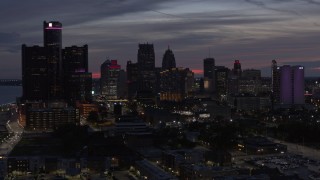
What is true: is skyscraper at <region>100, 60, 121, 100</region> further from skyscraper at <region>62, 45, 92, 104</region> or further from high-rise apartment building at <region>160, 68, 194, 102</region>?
skyscraper at <region>62, 45, 92, 104</region>

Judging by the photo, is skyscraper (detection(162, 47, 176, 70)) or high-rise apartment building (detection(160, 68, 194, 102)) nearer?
high-rise apartment building (detection(160, 68, 194, 102))

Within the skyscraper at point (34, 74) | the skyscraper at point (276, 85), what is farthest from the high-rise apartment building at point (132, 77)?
the skyscraper at point (276, 85)

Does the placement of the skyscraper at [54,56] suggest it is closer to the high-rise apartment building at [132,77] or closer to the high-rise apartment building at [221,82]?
the high-rise apartment building at [132,77]

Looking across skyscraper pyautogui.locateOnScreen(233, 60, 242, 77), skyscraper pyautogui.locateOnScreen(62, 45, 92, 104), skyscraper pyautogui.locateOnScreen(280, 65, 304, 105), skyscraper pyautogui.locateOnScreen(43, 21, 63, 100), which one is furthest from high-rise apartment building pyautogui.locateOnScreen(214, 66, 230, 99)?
skyscraper pyautogui.locateOnScreen(43, 21, 63, 100)

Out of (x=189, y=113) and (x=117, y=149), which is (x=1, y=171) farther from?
(x=189, y=113)

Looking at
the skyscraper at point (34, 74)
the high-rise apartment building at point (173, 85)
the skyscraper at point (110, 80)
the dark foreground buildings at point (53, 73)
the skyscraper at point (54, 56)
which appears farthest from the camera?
the skyscraper at point (110, 80)

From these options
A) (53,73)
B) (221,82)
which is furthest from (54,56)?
(221,82)

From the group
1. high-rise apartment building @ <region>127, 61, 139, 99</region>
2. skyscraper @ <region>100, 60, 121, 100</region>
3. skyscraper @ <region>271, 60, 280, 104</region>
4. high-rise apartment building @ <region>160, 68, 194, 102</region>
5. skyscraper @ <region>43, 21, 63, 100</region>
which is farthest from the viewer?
skyscraper @ <region>100, 60, 121, 100</region>

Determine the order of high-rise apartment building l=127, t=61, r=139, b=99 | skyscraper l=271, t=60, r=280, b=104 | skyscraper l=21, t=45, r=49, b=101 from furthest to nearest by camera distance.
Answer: high-rise apartment building l=127, t=61, r=139, b=99
skyscraper l=271, t=60, r=280, b=104
skyscraper l=21, t=45, r=49, b=101

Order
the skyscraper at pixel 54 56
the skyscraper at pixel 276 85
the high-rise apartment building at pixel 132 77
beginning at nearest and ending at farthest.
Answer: the skyscraper at pixel 54 56, the skyscraper at pixel 276 85, the high-rise apartment building at pixel 132 77

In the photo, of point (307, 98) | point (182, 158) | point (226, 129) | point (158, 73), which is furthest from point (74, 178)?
point (158, 73)

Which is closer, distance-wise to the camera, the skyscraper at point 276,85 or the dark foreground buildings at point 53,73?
the dark foreground buildings at point 53,73
